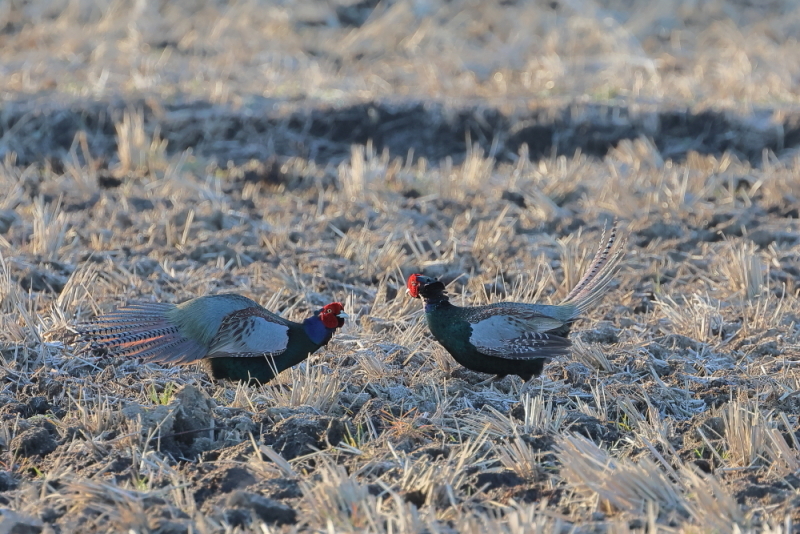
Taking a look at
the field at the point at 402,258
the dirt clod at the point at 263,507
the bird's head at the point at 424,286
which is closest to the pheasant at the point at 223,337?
the field at the point at 402,258

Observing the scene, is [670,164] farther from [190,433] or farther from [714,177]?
[190,433]

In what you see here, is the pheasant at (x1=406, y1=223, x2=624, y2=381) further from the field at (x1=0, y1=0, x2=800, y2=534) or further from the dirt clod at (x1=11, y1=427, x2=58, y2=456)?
the dirt clod at (x1=11, y1=427, x2=58, y2=456)

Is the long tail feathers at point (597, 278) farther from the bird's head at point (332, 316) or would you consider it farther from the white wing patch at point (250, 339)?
the white wing patch at point (250, 339)

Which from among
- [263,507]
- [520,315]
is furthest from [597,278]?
[263,507]

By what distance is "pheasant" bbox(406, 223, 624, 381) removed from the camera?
Answer: 17.0 ft

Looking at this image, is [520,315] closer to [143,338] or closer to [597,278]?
[597,278]

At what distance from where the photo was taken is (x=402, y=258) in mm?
7168

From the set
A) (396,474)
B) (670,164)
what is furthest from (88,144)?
(396,474)

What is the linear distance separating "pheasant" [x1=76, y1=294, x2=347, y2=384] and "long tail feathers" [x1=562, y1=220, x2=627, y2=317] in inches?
50.6

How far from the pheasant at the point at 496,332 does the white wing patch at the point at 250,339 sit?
0.71 m

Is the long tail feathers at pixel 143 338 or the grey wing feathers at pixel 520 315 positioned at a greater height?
the long tail feathers at pixel 143 338

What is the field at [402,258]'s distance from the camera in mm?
4152

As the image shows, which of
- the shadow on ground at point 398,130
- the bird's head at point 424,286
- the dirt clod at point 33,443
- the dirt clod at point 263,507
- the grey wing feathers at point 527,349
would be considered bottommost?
the shadow on ground at point 398,130

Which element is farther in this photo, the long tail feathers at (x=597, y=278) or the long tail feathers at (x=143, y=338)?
the long tail feathers at (x=597, y=278)
